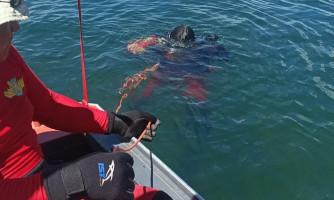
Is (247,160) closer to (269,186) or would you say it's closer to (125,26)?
(269,186)

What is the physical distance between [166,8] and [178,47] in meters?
3.39

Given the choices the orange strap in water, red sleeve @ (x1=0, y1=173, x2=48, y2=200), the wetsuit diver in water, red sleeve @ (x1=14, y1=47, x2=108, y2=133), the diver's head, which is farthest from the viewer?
the diver's head

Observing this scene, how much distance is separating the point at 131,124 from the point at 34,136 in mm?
858

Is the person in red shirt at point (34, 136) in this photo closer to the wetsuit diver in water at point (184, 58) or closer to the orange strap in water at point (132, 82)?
the orange strap in water at point (132, 82)

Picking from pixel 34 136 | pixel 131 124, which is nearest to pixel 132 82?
pixel 131 124

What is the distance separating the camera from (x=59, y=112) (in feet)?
8.78

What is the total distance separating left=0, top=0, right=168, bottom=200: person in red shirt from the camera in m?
1.86

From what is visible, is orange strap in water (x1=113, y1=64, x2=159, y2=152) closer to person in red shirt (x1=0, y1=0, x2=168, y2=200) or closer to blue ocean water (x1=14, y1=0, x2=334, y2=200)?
blue ocean water (x1=14, y1=0, x2=334, y2=200)

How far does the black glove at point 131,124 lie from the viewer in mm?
2927

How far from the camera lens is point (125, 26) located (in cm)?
967

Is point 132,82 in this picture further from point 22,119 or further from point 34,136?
point 22,119

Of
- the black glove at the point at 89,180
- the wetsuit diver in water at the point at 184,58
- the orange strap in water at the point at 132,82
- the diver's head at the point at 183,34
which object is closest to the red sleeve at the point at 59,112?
the black glove at the point at 89,180

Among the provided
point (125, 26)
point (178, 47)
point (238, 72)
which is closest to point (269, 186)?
point (238, 72)

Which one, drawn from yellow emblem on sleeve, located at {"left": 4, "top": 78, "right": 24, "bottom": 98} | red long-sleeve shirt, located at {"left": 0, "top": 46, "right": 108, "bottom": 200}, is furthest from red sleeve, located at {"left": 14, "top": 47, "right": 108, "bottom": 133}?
yellow emblem on sleeve, located at {"left": 4, "top": 78, "right": 24, "bottom": 98}
